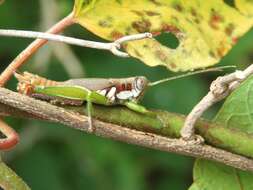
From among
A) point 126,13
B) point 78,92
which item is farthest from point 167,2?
point 78,92

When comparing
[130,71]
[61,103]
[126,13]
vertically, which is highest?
[126,13]

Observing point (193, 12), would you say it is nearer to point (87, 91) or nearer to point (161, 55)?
point (161, 55)

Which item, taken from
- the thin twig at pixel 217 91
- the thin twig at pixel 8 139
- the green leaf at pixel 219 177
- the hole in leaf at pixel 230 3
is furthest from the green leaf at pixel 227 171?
the thin twig at pixel 8 139

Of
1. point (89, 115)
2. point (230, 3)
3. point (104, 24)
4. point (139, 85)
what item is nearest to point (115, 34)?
point (104, 24)

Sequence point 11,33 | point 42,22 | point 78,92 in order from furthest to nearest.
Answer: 1. point 42,22
2. point 78,92
3. point 11,33

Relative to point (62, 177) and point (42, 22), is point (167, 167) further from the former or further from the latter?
point (42, 22)

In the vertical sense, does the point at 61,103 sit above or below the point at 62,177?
above

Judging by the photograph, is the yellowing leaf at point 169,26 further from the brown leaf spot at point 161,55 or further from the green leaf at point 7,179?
the green leaf at point 7,179
